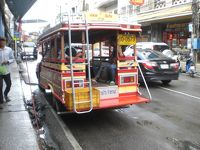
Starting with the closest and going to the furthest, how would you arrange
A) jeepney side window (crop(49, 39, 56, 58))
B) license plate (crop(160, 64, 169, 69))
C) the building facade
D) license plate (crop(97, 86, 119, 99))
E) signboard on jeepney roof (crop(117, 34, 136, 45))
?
license plate (crop(97, 86, 119, 99)) < signboard on jeepney roof (crop(117, 34, 136, 45)) < jeepney side window (crop(49, 39, 56, 58)) < license plate (crop(160, 64, 169, 69)) < the building facade

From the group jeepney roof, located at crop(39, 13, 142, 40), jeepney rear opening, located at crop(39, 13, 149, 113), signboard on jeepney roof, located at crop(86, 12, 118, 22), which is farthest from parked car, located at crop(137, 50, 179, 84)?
signboard on jeepney roof, located at crop(86, 12, 118, 22)

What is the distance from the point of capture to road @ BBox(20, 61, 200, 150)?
19.1 ft

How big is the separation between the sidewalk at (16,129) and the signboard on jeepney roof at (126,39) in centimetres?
277

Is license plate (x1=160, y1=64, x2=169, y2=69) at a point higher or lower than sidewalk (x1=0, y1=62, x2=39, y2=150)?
higher

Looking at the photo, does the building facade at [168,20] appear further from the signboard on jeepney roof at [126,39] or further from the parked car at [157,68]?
the signboard on jeepney roof at [126,39]

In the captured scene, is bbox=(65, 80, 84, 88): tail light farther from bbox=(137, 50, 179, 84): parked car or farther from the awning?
the awning

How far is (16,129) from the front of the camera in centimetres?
615

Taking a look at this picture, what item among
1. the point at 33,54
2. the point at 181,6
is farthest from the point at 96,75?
the point at 33,54

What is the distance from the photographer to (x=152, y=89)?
12039mm

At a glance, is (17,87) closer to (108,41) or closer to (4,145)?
(108,41)

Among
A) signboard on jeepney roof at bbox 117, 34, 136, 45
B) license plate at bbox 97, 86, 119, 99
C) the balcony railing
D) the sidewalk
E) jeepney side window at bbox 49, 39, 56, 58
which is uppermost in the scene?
the balcony railing

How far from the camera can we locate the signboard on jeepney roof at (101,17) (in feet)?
22.8

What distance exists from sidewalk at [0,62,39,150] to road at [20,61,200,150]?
3.05 ft

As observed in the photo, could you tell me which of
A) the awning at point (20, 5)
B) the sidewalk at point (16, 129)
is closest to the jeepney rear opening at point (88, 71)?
the sidewalk at point (16, 129)
